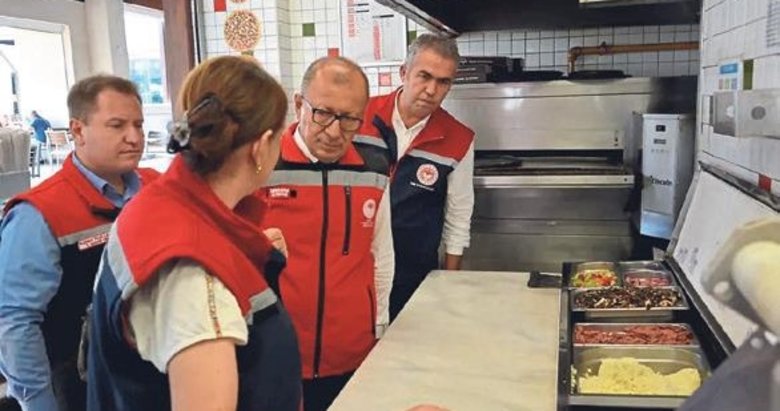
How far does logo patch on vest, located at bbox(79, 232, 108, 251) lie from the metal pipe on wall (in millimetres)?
2524

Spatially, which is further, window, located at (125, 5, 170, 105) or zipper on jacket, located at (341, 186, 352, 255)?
window, located at (125, 5, 170, 105)

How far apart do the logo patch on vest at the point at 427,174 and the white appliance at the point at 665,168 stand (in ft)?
2.66

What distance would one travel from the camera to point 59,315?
166 cm

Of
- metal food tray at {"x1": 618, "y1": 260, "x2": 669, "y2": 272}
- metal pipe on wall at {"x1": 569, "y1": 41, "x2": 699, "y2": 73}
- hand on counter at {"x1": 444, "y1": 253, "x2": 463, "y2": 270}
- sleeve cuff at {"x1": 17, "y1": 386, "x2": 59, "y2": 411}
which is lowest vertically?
sleeve cuff at {"x1": 17, "y1": 386, "x2": 59, "y2": 411}

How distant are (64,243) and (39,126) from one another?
490 cm

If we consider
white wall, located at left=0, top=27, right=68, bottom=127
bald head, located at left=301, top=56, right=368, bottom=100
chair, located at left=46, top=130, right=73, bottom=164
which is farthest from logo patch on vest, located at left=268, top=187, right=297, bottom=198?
chair, located at left=46, top=130, right=73, bottom=164

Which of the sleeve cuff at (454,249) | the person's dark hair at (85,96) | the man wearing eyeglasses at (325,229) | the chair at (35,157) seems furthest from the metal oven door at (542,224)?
the chair at (35,157)

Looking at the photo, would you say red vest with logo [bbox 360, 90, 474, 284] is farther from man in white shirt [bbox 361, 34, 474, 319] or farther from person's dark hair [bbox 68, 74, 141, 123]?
person's dark hair [bbox 68, 74, 141, 123]

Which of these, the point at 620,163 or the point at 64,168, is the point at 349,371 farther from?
the point at 620,163

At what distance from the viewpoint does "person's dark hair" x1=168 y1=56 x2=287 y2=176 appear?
1006 mm

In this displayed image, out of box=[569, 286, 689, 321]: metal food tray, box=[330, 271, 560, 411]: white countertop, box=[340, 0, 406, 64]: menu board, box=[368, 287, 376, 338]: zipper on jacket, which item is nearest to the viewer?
box=[330, 271, 560, 411]: white countertop

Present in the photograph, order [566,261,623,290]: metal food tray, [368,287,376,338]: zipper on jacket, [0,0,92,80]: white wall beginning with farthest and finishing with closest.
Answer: [0,0,92,80]: white wall < [566,261,623,290]: metal food tray < [368,287,376,338]: zipper on jacket

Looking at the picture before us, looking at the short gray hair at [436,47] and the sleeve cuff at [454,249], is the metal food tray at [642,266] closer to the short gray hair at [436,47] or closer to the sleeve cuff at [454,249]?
the sleeve cuff at [454,249]

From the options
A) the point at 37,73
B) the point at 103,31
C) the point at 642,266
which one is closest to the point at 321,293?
the point at 642,266
